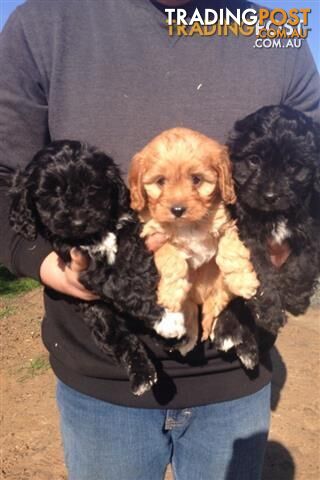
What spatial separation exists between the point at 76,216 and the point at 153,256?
421 mm

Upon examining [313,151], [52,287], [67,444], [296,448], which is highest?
[313,151]

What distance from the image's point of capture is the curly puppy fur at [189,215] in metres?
2.41

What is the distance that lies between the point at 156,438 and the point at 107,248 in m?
0.90

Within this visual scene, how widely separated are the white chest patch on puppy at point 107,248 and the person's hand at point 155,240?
0.16 m

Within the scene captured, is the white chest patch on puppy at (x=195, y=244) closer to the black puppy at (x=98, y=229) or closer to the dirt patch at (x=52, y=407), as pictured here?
the black puppy at (x=98, y=229)

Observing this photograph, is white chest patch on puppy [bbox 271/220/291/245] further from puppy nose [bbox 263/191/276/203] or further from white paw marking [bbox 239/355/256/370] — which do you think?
white paw marking [bbox 239/355/256/370]

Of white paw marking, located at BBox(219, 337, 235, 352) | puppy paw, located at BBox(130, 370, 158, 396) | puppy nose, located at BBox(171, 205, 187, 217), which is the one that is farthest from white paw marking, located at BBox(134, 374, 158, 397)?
puppy nose, located at BBox(171, 205, 187, 217)

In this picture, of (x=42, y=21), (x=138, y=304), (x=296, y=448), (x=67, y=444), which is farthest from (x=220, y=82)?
(x=296, y=448)

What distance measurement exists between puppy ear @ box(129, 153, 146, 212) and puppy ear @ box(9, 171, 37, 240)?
47 centimetres

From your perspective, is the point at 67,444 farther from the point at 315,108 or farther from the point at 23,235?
the point at 315,108

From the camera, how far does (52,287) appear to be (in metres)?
2.35

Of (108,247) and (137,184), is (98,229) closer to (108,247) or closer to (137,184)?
(108,247)

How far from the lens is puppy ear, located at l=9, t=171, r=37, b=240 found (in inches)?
96.7

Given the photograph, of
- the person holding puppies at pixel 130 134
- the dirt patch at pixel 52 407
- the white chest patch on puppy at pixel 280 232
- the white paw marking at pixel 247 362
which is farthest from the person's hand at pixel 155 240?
the dirt patch at pixel 52 407
